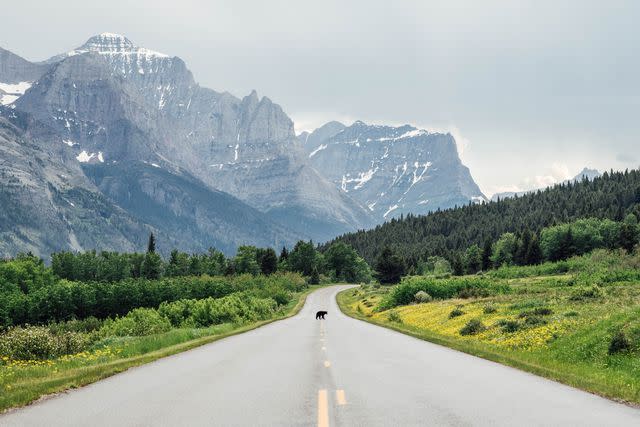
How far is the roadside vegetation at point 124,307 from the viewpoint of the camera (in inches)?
750

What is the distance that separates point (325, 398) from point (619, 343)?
11.3m

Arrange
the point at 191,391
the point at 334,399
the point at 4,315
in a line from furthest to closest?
the point at 4,315, the point at 191,391, the point at 334,399

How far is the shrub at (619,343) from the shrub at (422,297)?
143ft

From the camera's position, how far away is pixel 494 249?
14912 centimetres

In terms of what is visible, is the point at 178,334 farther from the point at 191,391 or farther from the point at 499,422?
the point at 499,422

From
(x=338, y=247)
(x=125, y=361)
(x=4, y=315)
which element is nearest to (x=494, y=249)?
(x=338, y=247)

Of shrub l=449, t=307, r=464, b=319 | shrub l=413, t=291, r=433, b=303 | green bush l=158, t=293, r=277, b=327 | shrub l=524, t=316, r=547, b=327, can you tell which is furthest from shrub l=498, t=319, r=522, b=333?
shrub l=413, t=291, r=433, b=303

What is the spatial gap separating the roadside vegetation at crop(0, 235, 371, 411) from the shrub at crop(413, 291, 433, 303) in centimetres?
1644

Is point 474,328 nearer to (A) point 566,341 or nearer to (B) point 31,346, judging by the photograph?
(A) point 566,341

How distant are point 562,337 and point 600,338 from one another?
2.84 m

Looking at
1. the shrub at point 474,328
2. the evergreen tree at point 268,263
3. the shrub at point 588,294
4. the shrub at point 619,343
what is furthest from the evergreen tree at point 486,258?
the shrub at point 619,343

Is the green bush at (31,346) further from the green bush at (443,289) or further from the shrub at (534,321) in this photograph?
the green bush at (443,289)

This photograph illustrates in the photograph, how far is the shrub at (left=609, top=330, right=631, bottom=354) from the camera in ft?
59.8

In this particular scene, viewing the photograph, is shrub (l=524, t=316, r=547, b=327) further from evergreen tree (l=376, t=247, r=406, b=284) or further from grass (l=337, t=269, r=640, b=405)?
evergreen tree (l=376, t=247, r=406, b=284)
